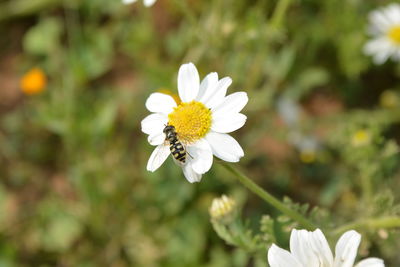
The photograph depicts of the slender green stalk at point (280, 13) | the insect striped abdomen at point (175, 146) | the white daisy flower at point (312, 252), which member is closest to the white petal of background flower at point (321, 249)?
the white daisy flower at point (312, 252)

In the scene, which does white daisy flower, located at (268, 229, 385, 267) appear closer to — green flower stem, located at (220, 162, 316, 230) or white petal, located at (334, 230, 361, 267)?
white petal, located at (334, 230, 361, 267)

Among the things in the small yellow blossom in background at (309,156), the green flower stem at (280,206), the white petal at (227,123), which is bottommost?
the green flower stem at (280,206)

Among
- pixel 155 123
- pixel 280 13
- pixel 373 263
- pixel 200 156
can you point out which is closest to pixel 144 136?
pixel 280 13

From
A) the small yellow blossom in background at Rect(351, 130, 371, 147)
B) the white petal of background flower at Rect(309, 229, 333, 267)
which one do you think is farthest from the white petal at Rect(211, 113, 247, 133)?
the small yellow blossom in background at Rect(351, 130, 371, 147)

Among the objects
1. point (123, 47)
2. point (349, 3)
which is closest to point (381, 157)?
point (349, 3)

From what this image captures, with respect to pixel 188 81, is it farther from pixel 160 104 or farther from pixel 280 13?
pixel 280 13

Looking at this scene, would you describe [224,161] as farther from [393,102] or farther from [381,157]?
[393,102]

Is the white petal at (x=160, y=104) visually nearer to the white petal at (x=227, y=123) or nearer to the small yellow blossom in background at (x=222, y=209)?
the white petal at (x=227, y=123)
